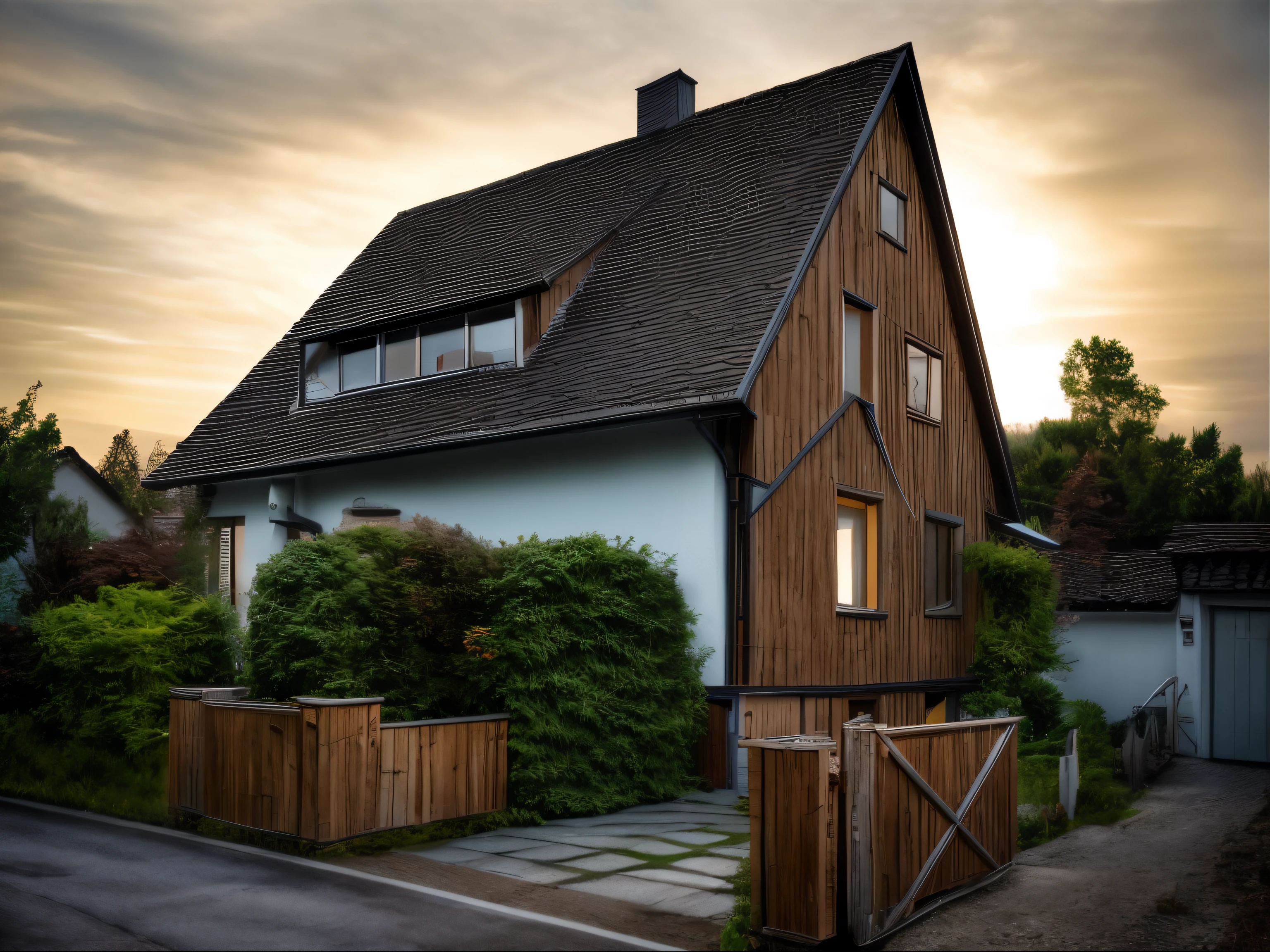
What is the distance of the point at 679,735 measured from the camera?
12.1m

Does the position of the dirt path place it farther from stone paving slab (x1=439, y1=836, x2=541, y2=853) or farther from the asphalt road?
stone paving slab (x1=439, y1=836, x2=541, y2=853)

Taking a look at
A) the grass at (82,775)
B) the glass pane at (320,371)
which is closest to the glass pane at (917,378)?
the glass pane at (320,371)

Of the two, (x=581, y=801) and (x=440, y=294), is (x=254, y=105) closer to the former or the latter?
(x=440, y=294)

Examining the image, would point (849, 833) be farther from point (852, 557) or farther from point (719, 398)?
point (852, 557)

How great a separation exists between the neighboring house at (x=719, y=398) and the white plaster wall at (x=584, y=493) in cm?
3

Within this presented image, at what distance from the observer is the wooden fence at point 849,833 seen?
6.82 metres

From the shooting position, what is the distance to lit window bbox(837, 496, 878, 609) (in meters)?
15.5

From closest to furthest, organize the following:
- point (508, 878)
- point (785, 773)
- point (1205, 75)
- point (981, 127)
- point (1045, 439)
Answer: point (785, 773)
point (508, 878)
point (1205, 75)
point (981, 127)
point (1045, 439)

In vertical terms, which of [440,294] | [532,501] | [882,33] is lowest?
[532,501]

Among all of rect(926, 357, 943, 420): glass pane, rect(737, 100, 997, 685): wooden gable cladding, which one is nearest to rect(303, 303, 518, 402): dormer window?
rect(737, 100, 997, 685): wooden gable cladding

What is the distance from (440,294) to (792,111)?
6.54 meters

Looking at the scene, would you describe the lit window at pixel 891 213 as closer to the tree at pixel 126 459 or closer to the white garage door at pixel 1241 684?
the white garage door at pixel 1241 684

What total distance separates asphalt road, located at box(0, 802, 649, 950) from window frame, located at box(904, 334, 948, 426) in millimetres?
12015

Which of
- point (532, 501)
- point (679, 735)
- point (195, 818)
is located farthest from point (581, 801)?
point (532, 501)
